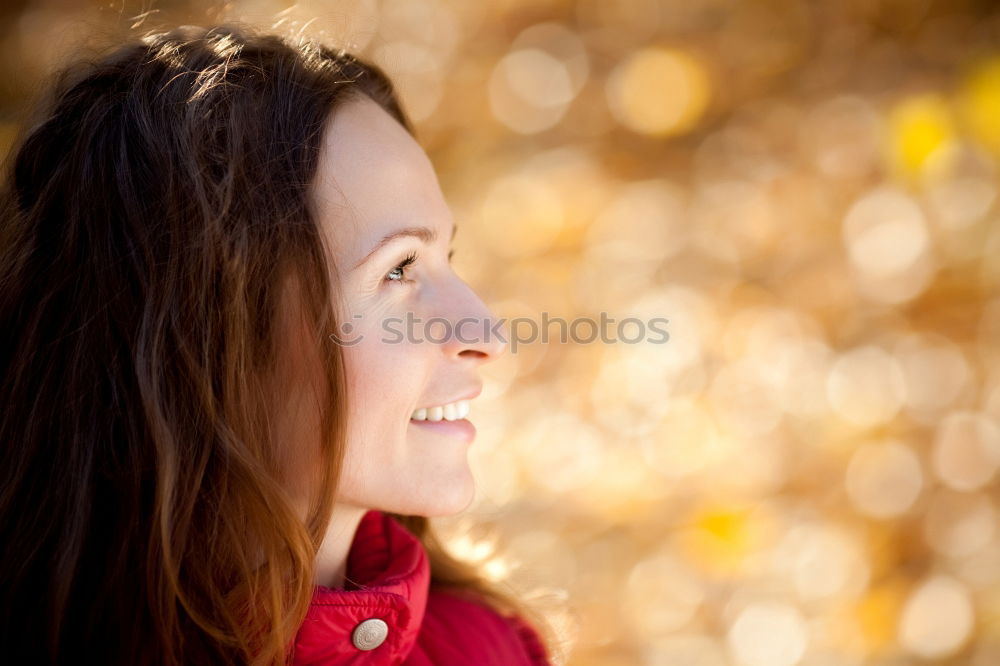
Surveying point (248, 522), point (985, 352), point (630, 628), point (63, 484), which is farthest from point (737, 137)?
point (63, 484)

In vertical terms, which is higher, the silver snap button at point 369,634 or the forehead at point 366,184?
the forehead at point 366,184

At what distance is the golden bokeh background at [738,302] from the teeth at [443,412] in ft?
1.65

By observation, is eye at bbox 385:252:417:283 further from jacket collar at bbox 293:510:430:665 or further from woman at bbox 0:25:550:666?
jacket collar at bbox 293:510:430:665

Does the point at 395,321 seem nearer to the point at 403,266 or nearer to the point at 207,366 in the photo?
the point at 403,266

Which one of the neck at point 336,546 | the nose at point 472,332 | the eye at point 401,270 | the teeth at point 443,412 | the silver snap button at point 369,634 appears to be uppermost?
the eye at point 401,270

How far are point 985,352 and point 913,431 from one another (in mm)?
182

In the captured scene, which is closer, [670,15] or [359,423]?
[359,423]

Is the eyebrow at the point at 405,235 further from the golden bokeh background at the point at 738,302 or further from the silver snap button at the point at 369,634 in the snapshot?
the golden bokeh background at the point at 738,302

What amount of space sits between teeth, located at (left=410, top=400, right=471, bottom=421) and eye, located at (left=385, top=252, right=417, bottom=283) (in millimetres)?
141

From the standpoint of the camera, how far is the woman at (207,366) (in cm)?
71

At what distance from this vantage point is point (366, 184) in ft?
2.60

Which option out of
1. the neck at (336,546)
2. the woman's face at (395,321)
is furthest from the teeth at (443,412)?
the neck at (336,546)

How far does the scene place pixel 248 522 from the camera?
74 centimetres

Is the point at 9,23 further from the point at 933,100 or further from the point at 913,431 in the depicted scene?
the point at 913,431
